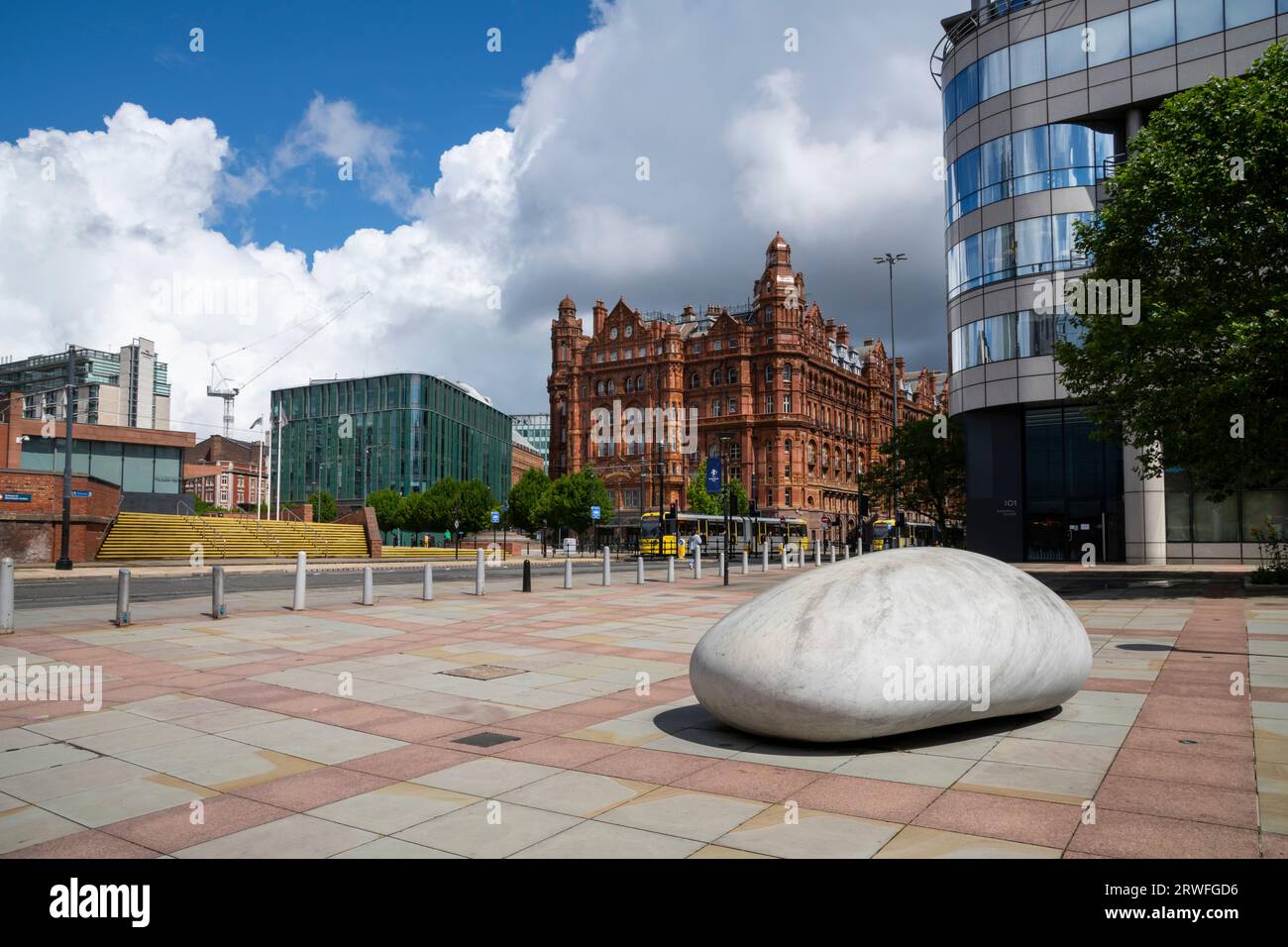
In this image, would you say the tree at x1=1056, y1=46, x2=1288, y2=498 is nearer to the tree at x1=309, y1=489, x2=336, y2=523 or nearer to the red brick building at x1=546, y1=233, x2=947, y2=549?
the red brick building at x1=546, y1=233, x2=947, y2=549

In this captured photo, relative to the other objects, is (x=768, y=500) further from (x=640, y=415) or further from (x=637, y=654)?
(x=637, y=654)

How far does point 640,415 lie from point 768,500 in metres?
16.9

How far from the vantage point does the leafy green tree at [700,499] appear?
8169 centimetres

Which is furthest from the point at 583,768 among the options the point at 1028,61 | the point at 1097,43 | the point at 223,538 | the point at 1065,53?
the point at 223,538

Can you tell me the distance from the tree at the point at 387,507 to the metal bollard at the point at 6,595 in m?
93.8

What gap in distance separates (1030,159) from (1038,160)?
36 cm

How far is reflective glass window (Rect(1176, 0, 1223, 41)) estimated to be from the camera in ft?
116

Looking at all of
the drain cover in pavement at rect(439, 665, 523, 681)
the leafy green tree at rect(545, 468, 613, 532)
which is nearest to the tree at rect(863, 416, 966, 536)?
the leafy green tree at rect(545, 468, 613, 532)

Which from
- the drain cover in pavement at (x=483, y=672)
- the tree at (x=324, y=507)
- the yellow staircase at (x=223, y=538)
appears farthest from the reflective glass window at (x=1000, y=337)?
the tree at (x=324, y=507)

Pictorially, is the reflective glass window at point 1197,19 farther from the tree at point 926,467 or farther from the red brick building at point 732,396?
the red brick building at point 732,396

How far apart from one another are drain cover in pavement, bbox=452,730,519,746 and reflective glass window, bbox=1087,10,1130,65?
140 feet

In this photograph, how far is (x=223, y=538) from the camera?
49344 mm
